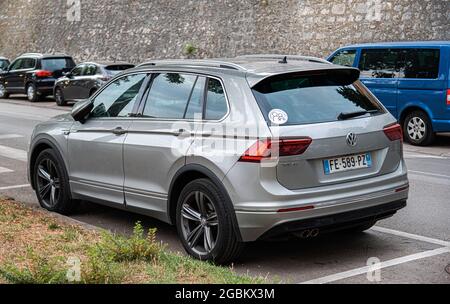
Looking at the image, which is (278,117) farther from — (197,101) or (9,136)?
(9,136)

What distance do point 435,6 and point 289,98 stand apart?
17.0 metres

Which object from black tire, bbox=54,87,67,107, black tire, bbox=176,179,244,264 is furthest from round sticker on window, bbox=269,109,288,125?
black tire, bbox=54,87,67,107

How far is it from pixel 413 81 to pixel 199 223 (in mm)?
9396

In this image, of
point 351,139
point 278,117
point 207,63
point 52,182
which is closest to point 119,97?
point 207,63

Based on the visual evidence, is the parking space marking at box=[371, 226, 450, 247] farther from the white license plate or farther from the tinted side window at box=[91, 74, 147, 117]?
the tinted side window at box=[91, 74, 147, 117]

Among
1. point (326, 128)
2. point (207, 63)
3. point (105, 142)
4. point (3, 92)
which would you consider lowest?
point (3, 92)

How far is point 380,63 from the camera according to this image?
15.1 m

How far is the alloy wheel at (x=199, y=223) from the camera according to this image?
605 cm

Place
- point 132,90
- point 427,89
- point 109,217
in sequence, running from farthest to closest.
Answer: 1. point 427,89
2. point 109,217
3. point 132,90

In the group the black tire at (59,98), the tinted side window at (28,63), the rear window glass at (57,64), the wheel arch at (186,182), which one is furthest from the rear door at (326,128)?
the tinted side window at (28,63)

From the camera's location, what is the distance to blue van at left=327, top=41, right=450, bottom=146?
45.9 feet
